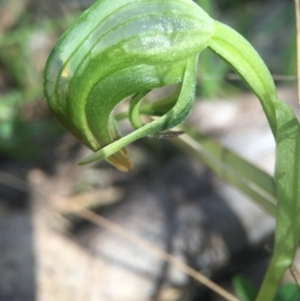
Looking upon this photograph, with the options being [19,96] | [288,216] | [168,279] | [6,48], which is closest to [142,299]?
[168,279]

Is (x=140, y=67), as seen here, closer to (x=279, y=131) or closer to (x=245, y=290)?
(x=279, y=131)

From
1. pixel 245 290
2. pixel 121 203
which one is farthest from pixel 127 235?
pixel 245 290

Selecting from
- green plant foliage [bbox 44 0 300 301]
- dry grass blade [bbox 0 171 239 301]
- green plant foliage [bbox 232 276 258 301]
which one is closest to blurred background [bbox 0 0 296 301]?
dry grass blade [bbox 0 171 239 301]

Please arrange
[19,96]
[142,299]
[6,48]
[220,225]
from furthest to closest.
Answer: [6,48]
[19,96]
[220,225]
[142,299]

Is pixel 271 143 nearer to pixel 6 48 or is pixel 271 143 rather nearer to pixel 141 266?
pixel 141 266

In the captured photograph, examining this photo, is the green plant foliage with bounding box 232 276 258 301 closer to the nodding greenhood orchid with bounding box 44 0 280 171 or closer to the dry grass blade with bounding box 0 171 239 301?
the dry grass blade with bounding box 0 171 239 301

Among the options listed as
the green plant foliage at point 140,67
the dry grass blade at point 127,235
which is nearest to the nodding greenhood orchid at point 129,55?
the green plant foliage at point 140,67
